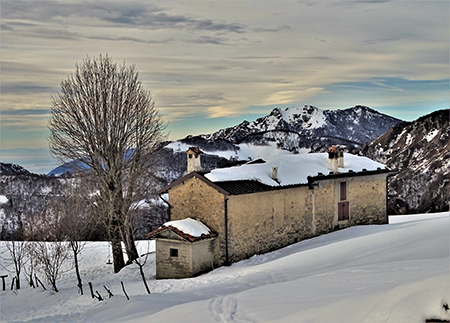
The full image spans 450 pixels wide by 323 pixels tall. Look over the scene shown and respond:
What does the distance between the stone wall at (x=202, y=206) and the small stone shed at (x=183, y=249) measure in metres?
0.35

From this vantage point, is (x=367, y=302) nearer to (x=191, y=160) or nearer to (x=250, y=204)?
(x=250, y=204)

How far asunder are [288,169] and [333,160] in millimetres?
2982

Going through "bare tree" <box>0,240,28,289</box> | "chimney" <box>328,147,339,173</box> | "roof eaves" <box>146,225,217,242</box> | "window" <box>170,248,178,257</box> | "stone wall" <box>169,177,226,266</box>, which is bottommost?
"bare tree" <box>0,240,28,289</box>

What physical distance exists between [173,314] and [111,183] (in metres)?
11.5

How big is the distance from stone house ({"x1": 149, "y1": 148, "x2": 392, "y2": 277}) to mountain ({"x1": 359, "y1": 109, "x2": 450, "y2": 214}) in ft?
92.0

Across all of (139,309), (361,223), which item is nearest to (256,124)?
(361,223)

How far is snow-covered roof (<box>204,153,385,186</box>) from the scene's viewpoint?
1991cm

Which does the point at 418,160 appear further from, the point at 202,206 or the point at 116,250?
the point at 116,250

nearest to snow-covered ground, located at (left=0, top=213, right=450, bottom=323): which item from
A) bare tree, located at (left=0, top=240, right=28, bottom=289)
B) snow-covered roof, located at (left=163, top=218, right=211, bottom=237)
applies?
bare tree, located at (left=0, top=240, right=28, bottom=289)

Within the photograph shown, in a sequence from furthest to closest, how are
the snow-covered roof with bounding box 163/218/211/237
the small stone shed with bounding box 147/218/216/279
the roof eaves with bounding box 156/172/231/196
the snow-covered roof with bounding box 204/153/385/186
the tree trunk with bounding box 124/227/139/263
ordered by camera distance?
the tree trunk with bounding box 124/227/139/263 → the snow-covered roof with bounding box 204/153/385/186 → the roof eaves with bounding box 156/172/231/196 → the snow-covered roof with bounding box 163/218/211/237 → the small stone shed with bounding box 147/218/216/279

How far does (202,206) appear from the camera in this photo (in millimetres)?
19203

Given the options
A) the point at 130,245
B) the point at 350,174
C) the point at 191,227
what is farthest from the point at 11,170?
the point at 350,174

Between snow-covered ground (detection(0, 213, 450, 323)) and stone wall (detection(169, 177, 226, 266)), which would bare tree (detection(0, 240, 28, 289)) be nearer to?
snow-covered ground (detection(0, 213, 450, 323))

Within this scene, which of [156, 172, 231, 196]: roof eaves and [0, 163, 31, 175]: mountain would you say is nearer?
[156, 172, 231, 196]: roof eaves
